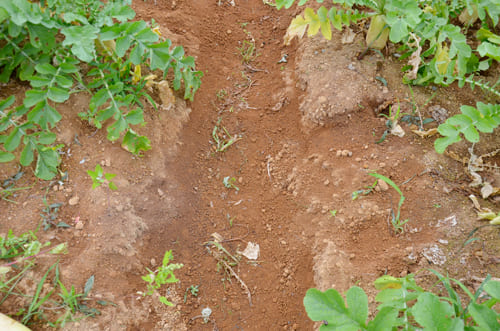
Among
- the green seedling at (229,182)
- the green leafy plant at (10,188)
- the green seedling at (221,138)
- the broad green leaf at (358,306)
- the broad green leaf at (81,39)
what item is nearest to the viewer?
the broad green leaf at (358,306)

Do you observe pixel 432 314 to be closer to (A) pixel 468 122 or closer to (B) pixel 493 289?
(B) pixel 493 289

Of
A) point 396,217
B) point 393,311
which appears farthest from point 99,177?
point 396,217

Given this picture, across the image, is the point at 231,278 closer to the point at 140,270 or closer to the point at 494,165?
the point at 140,270

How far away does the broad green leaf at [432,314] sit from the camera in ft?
3.83

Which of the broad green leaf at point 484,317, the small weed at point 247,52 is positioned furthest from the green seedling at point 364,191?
the small weed at point 247,52

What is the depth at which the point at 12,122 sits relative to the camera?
6.54 ft

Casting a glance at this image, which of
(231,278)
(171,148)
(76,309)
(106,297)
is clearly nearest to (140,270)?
(106,297)

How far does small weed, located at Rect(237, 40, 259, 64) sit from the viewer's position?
327 centimetres

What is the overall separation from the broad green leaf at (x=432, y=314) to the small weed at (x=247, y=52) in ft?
8.40

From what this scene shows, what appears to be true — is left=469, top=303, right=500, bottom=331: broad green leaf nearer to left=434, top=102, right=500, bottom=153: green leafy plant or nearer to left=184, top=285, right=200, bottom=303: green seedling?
left=434, top=102, right=500, bottom=153: green leafy plant

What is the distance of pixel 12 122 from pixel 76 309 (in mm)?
1087

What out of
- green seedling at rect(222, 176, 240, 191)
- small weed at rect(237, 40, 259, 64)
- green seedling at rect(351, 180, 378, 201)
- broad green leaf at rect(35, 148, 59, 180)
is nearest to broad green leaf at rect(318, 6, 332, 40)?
small weed at rect(237, 40, 259, 64)

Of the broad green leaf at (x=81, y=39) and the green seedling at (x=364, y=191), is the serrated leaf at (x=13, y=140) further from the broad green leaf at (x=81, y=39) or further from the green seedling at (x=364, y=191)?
the green seedling at (x=364, y=191)

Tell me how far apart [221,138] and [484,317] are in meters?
2.07
